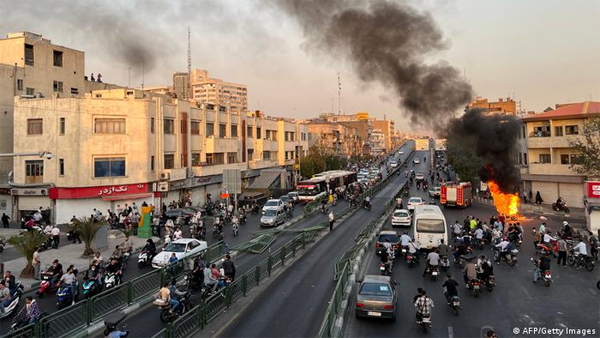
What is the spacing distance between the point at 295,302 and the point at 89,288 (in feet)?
26.2

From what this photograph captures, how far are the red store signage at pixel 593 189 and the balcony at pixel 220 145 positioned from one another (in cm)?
3743

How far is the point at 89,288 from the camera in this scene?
1587 centimetres

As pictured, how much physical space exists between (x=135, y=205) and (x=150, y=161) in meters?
4.76

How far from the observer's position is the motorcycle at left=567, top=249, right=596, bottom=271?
20.0 meters

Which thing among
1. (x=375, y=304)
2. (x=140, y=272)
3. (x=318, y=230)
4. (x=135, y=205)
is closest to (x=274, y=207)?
(x=318, y=230)

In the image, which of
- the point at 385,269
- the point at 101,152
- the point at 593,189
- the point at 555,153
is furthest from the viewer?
the point at 555,153

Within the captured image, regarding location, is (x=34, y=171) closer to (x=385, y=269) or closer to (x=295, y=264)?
(x=295, y=264)

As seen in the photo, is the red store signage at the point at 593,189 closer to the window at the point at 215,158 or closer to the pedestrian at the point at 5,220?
the window at the point at 215,158

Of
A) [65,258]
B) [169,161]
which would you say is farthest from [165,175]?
[65,258]

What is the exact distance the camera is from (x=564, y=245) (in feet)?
68.3

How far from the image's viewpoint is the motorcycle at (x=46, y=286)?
1706 cm

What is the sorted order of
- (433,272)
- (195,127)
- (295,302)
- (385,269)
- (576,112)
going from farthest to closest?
(195,127) → (576,112) → (385,269) → (433,272) → (295,302)

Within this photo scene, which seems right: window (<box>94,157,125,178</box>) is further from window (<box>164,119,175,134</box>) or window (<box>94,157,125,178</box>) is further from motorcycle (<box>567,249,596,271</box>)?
motorcycle (<box>567,249,596,271</box>)

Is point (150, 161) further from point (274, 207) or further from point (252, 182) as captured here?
point (252, 182)
